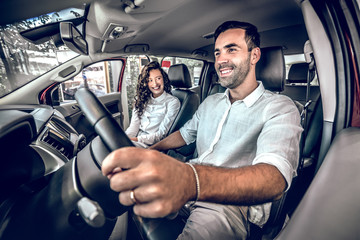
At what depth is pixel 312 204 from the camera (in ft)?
2.01

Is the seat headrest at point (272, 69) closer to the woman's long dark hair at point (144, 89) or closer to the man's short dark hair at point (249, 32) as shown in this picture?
the man's short dark hair at point (249, 32)

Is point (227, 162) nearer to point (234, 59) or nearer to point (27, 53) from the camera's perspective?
point (234, 59)

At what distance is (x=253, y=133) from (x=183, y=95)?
1.36 meters

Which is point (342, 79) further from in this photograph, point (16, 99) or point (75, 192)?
A: point (16, 99)

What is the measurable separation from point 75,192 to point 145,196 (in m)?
0.53

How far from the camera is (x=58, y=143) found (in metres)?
1.21

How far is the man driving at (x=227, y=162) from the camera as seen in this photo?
1.29 ft

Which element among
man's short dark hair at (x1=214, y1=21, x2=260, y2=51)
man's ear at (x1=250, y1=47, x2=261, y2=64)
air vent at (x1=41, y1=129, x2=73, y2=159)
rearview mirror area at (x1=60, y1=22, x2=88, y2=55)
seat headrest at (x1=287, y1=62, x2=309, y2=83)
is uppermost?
rearview mirror area at (x1=60, y1=22, x2=88, y2=55)

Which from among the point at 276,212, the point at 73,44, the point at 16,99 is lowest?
the point at 276,212

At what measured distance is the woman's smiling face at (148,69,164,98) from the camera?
7.60 ft

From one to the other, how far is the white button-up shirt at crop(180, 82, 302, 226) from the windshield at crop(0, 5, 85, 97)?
55.8 inches

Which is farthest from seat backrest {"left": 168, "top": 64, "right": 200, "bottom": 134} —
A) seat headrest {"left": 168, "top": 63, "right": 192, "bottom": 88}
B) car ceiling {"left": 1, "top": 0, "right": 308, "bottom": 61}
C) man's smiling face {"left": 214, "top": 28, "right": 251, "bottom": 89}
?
man's smiling face {"left": 214, "top": 28, "right": 251, "bottom": 89}

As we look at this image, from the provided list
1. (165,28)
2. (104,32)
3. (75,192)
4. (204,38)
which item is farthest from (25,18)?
(204,38)

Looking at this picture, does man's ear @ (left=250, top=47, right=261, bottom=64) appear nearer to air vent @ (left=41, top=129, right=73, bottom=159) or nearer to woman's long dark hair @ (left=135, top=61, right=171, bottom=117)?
woman's long dark hair @ (left=135, top=61, right=171, bottom=117)
